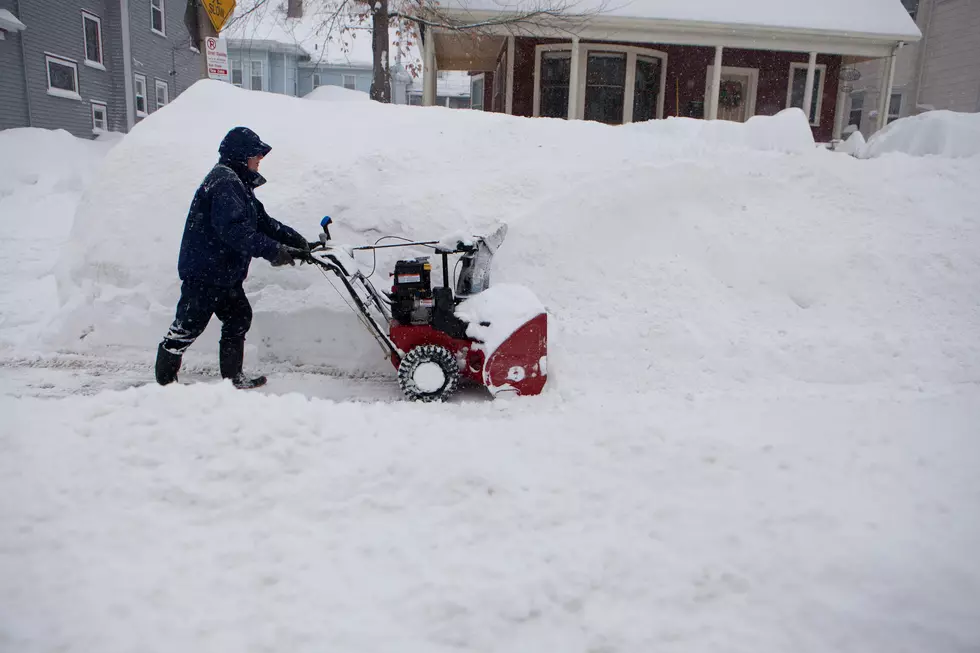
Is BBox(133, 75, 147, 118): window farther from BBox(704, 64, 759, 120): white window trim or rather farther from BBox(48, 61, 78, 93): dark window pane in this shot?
BBox(704, 64, 759, 120): white window trim

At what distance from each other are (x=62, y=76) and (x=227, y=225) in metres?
19.5

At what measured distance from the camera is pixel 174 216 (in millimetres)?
6395

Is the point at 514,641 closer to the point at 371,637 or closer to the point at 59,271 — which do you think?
the point at 371,637

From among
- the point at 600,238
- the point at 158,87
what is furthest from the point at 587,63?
the point at 158,87

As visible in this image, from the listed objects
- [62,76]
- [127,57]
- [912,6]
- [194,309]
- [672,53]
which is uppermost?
[912,6]

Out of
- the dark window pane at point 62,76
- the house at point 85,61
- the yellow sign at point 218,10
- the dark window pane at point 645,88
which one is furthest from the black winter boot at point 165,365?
the dark window pane at point 62,76

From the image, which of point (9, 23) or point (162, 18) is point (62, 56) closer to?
point (9, 23)

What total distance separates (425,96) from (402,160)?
754 centimetres

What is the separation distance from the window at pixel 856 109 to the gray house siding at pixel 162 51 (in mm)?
21878

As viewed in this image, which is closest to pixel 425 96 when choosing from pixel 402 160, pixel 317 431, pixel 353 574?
Result: pixel 402 160

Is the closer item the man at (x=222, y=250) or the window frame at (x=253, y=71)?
the man at (x=222, y=250)

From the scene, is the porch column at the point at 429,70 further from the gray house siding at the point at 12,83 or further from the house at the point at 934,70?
the house at the point at 934,70

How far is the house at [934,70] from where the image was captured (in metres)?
19.2

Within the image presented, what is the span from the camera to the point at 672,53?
50.6 feet
